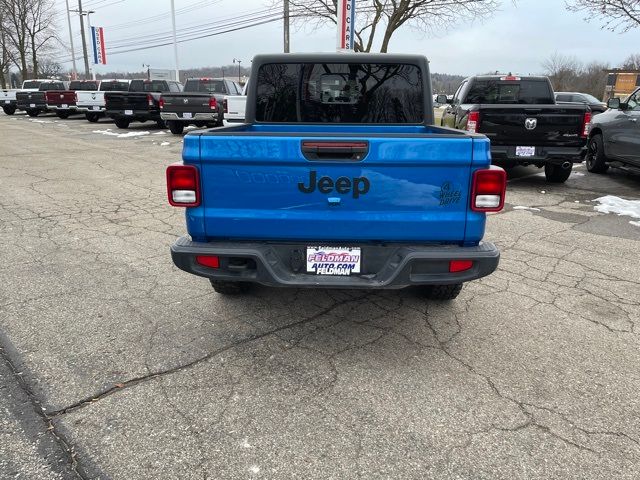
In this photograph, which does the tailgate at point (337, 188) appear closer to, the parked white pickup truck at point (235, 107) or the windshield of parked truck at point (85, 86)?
the parked white pickup truck at point (235, 107)

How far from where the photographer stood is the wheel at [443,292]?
3.83 metres

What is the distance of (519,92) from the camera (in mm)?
9461

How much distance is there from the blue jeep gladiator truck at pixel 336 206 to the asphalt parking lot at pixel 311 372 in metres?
0.61

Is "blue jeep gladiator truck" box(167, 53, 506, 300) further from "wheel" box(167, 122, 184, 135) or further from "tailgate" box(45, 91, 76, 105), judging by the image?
"tailgate" box(45, 91, 76, 105)

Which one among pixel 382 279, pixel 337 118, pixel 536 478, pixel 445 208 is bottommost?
pixel 536 478

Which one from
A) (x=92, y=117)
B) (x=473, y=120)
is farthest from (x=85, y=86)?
(x=473, y=120)

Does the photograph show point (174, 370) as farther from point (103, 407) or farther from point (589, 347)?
point (589, 347)

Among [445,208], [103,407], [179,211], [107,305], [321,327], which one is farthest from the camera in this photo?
[179,211]

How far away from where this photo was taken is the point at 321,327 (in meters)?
3.56

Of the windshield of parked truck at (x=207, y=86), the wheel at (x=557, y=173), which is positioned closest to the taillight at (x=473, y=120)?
the wheel at (x=557, y=173)

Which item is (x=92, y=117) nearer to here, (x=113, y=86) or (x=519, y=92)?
(x=113, y=86)

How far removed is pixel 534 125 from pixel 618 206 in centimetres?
185

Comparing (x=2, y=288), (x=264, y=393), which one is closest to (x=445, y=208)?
(x=264, y=393)

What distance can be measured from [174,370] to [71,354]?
29.4 inches
